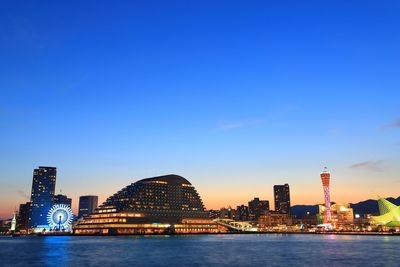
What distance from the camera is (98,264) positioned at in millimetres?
61156

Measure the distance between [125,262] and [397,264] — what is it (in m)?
42.0

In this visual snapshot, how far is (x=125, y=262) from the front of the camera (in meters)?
63.8

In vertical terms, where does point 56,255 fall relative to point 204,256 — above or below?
below

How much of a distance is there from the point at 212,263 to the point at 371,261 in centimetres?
2625

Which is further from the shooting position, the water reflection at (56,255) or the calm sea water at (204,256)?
the water reflection at (56,255)

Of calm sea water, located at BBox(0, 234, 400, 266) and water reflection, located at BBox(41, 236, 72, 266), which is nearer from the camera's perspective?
calm sea water, located at BBox(0, 234, 400, 266)

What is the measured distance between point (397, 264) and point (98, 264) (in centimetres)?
4546

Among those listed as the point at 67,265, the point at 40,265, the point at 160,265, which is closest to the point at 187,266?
the point at 160,265

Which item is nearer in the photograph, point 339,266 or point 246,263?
point 339,266

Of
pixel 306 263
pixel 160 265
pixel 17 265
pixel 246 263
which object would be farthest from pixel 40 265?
pixel 306 263

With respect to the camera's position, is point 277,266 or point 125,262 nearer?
point 277,266

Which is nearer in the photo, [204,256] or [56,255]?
[204,256]

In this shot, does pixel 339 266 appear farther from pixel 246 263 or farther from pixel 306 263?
pixel 246 263

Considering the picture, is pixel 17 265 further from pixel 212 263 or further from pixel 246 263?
pixel 246 263
